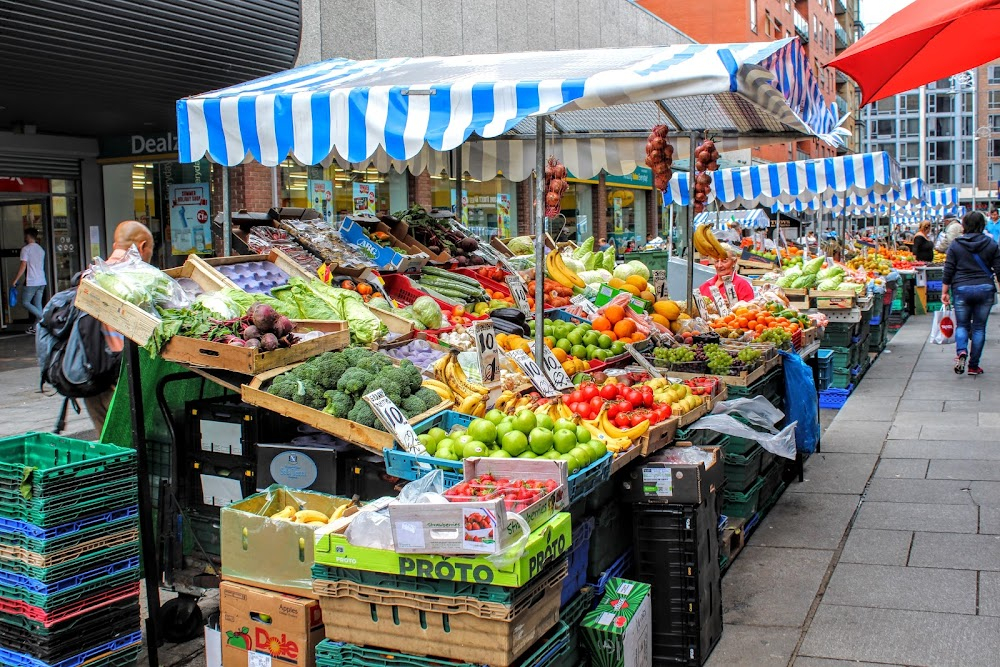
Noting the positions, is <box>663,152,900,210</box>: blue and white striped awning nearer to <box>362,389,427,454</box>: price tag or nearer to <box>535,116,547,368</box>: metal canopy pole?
<box>535,116,547,368</box>: metal canopy pole

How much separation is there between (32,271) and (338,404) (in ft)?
43.0

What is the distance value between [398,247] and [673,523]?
5389 mm

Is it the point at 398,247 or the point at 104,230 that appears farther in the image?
the point at 104,230

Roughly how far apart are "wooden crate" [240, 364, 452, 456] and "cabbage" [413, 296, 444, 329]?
2.45 meters

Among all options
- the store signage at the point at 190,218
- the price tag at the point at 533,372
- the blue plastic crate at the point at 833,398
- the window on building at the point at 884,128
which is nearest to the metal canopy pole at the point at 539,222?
the price tag at the point at 533,372

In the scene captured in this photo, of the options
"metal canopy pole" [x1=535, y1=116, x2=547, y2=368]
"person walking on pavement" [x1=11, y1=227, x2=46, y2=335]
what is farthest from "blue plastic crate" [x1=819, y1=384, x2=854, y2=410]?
"person walking on pavement" [x1=11, y1=227, x2=46, y2=335]

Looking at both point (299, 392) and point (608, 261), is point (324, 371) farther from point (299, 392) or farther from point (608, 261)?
point (608, 261)

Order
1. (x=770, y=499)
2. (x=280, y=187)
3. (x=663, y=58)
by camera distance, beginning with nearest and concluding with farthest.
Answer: (x=663, y=58) < (x=770, y=499) < (x=280, y=187)

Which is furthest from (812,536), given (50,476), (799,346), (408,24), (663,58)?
(408,24)

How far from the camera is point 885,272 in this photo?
1667 centimetres

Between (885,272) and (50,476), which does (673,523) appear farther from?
(885,272)

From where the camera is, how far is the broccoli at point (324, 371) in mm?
4809

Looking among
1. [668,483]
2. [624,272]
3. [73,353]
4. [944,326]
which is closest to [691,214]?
[624,272]

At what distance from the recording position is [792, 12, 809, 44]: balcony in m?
54.2
